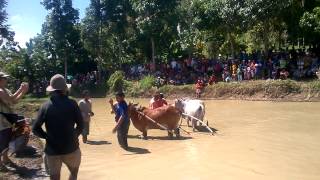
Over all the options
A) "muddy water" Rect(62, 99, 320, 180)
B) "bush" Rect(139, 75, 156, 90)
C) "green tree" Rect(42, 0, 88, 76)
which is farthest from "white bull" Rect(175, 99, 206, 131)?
"green tree" Rect(42, 0, 88, 76)

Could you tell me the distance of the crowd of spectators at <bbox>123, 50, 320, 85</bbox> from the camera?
25594 millimetres

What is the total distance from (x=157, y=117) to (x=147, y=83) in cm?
1599

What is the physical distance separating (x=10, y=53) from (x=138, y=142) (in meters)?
29.3

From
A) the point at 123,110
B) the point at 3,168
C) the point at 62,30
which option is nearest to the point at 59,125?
the point at 3,168

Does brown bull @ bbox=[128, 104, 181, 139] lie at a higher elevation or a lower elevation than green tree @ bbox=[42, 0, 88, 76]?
lower

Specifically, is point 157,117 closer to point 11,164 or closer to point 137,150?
point 137,150

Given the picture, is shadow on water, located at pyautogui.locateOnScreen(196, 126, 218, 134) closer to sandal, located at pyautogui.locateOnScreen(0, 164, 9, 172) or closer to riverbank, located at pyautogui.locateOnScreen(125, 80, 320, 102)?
sandal, located at pyautogui.locateOnScreen(0, 164, 9, 172)

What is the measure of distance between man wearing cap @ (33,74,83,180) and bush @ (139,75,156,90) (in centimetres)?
2313

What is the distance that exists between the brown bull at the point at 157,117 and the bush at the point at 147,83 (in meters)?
15.6

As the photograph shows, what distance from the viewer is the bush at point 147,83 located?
29.6m

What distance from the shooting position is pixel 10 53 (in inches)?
1572

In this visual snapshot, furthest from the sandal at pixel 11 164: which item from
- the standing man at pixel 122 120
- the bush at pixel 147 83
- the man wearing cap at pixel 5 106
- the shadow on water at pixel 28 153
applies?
the bush at pixel 147 83

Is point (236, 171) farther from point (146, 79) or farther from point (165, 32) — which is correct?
point (165, 32)

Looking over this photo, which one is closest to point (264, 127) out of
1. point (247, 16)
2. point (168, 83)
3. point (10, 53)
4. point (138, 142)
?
point (138, 142)
